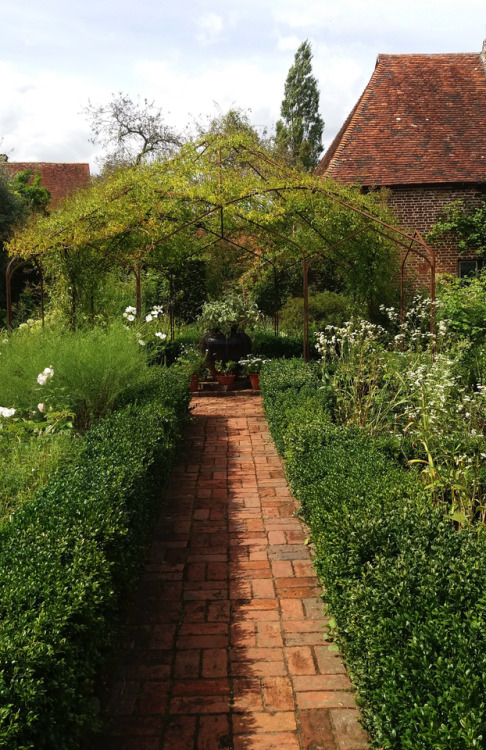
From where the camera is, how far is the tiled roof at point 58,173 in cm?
2764

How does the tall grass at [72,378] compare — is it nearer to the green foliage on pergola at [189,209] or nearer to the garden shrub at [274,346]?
the green foliage on pergola at [189,209]

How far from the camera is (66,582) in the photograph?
2.29 meters

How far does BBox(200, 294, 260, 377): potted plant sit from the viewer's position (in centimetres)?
994

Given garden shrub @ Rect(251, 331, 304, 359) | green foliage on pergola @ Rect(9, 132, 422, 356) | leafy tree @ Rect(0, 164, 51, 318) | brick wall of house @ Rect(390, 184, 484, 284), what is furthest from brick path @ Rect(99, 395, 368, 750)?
leafy tree @ Rect(0, 164, 51, 318)

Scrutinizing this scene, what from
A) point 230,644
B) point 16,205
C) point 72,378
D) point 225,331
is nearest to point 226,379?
point 225,331

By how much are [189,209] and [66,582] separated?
892 centimetres

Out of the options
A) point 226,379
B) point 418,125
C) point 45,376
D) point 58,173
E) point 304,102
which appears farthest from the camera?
point 304,102

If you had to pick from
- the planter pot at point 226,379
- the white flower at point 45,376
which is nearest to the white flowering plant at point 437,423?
the white flower at point 45,376

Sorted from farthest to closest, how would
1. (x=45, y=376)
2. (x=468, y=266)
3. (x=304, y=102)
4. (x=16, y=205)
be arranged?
(x=304, y=102), (x=16, y=205), (x=468, y=266), (x=45, y=376)

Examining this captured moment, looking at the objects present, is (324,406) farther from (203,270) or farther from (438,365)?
(203,270)

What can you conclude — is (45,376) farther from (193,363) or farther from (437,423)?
(193,363)

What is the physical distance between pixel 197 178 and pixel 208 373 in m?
3.21

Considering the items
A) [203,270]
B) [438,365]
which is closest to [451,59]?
[203,270]

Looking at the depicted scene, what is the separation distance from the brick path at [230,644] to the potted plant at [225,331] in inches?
196
